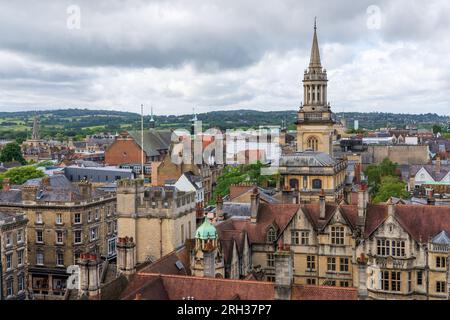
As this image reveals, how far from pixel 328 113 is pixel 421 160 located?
177 ft

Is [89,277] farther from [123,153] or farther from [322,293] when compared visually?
[123,153]

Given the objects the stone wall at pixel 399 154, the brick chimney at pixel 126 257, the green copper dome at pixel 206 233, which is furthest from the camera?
the stone wall at pixel 399 154

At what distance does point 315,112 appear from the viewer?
8031 cm

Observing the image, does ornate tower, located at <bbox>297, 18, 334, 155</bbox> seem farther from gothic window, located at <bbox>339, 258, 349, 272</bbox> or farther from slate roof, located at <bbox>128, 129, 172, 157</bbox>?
slate roof, located at <bbox>128, 129, 172, 157</bbox>

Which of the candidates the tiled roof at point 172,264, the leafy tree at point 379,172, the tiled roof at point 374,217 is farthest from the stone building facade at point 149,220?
the leafy tree at point 379,172

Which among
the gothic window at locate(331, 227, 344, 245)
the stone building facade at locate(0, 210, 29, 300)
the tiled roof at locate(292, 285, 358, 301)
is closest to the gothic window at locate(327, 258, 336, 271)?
the gothic window at locate(331, 227, 344, 245)

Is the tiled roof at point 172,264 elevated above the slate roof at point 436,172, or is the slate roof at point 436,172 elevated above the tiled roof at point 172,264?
the slate roof at point 436,172

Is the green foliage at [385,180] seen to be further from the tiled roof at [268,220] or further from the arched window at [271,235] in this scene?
the arched window at [271,235]

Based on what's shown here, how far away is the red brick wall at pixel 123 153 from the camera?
125500 millimetres

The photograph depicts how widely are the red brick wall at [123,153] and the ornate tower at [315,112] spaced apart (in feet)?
173

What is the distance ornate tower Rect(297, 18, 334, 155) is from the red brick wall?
173 ft

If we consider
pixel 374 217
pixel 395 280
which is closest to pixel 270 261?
pixel 374 217
